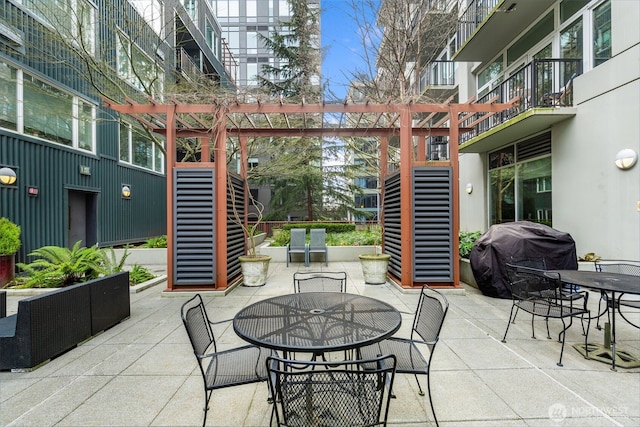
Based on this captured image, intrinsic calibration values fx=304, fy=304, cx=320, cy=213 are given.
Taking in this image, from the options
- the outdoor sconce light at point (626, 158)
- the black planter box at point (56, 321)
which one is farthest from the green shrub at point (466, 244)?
the black planter box at point (56, 321)

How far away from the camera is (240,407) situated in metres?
2.31

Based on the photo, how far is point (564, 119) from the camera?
23.0ft

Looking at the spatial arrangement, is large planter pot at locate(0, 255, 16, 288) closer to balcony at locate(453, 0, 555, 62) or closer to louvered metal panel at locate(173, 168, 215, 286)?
louvered metal panel at locate(173, 168, 215, 286)

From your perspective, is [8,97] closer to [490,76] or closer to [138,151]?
[138,151]

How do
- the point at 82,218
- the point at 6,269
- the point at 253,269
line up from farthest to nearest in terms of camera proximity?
the point at 82,218
the point at 253,269
the point at 6,269

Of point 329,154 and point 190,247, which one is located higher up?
point 329,154

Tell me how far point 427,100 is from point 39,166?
1131 centimetres

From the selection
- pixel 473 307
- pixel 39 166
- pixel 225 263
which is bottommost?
pixel 473 307

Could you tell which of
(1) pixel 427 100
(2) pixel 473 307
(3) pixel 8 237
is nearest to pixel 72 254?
(3) pixel 8 237

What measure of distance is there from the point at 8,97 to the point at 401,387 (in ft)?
31.7

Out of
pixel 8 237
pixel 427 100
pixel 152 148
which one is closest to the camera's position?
pixel 8 237

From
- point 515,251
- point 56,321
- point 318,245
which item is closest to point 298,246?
point 318,245

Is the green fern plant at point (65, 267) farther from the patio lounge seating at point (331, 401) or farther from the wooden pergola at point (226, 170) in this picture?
the patio lounge seating at point (331, 401)

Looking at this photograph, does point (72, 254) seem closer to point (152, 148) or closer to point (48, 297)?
point (48, 297)
